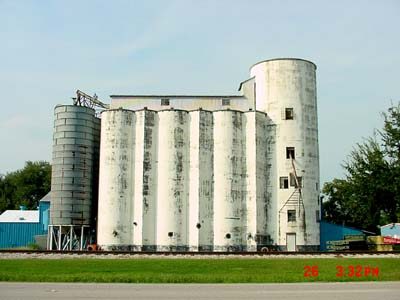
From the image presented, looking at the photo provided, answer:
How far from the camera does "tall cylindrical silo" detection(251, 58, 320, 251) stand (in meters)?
47.9

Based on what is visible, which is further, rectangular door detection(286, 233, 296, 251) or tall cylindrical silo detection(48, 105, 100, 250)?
rectangular door detection(286, 233, 296, 251)

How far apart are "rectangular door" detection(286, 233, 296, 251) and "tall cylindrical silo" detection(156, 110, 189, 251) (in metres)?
9.02

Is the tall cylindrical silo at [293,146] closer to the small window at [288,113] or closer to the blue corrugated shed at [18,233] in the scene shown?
the small window at [288,113]

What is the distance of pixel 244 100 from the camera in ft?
170

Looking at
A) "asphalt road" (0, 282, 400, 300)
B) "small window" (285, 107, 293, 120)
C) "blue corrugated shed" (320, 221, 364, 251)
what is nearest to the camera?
"asphalt road" (0, 282, 400, 300)

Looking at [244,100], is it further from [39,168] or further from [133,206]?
[39,168]

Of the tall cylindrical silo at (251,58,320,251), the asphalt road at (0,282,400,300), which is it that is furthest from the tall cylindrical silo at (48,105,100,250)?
the asphalt road at (0,282,400,300)

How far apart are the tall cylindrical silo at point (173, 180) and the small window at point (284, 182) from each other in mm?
8574

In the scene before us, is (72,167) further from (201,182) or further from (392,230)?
(392,230)

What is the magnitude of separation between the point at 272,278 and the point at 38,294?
8.39 meters

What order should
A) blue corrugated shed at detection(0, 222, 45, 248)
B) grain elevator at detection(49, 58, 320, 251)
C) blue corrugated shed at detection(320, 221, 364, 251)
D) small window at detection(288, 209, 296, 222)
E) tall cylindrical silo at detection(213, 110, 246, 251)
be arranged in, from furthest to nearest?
blue corrugated shed at detection(0, 222, 45, 248) → blue corrugated shed at detection(320, 221, 364, 251) → small window at detection(288, 209, 296, 222) → tall cylindrical silo at detection(213, 110, 246, 251) → grain elevator at detection(49, 58, 320, 251)

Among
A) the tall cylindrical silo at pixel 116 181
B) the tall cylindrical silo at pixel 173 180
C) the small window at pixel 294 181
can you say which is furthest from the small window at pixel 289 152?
the tall cylindrical silo at pixel 116 181

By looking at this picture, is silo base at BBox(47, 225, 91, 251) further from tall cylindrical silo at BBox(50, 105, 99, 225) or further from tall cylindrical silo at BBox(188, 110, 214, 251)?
tall cylindrical silo at BBox(188, 110, 214, 251)

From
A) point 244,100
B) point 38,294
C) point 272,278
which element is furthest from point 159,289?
point 244,100
